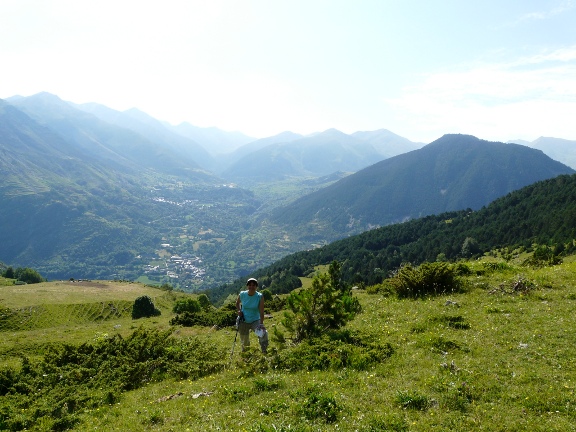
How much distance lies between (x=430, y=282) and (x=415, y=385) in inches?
603

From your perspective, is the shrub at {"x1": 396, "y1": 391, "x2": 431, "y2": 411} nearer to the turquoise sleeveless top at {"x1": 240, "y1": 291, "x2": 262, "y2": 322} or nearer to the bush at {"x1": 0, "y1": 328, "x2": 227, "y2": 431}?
the turquoise sleeveless top at {"x1": 240, "y1": 291, "x2": 262, "y2": 322}

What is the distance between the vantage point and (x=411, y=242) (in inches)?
6801

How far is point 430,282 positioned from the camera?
25.2 metres

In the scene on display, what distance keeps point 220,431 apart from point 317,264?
168 m

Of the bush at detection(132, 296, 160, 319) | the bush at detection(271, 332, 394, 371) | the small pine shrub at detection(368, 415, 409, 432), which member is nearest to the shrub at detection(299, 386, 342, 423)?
the small pine shrub at detection(368, 415, 409, 432)

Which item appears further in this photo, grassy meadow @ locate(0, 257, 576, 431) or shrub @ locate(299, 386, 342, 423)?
shrub @ locate(299, 386, 342, 423)

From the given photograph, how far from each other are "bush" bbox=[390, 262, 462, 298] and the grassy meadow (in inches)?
121

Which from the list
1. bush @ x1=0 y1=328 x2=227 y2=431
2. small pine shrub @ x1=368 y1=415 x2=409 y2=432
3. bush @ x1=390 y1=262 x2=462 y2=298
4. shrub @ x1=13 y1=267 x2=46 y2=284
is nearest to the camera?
small pine shrub @ x1=368 y1=415 x2=409 y2=432

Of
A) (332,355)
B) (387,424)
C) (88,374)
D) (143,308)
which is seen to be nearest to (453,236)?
(143,308)

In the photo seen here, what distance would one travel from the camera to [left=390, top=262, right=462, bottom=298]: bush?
81.3ft

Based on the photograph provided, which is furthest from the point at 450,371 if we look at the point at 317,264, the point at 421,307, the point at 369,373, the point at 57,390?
the point at 317,264

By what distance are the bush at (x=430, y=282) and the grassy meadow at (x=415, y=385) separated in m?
3.07

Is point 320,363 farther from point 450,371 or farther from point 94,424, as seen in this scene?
point 94,424

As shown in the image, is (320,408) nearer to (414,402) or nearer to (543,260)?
(414,402)
